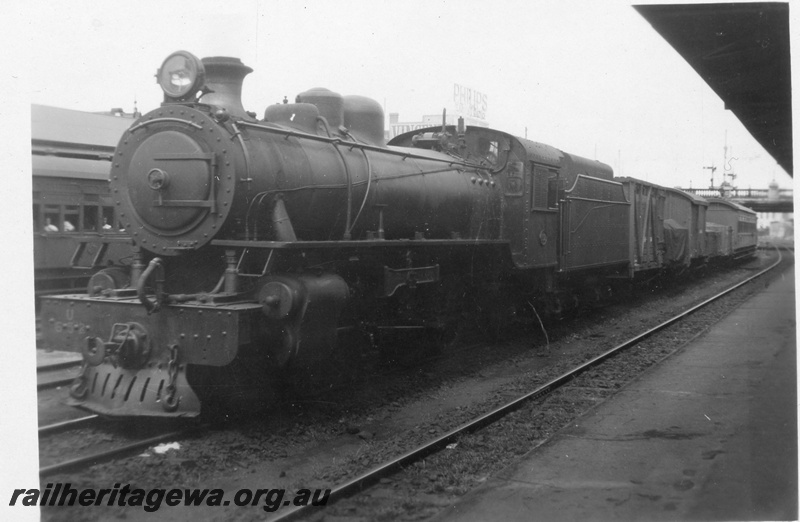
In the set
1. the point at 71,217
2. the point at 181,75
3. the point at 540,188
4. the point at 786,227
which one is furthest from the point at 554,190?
the point at 71,217

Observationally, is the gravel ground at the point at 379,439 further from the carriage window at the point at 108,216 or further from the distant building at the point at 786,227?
the carriage window at the point at 108,216

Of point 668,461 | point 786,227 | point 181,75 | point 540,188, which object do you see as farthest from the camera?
point 540,188

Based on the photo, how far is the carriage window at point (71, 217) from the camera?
35.6 ft

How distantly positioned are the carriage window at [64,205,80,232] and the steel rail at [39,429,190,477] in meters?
6.00

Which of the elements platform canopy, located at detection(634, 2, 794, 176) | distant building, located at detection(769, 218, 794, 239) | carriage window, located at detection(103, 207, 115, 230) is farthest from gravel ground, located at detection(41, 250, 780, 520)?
carriage window, located at detection(103, 207, 115, 230)

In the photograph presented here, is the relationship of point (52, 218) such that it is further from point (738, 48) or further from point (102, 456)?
point (738, 48)

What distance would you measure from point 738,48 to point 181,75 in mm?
5348

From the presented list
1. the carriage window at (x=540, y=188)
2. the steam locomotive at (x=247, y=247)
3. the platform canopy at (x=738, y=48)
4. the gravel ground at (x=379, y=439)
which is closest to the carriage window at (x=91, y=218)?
the steam locomotive at (x=247, y=247)

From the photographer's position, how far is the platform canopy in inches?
229

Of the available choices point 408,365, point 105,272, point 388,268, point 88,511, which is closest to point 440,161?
point 388,268

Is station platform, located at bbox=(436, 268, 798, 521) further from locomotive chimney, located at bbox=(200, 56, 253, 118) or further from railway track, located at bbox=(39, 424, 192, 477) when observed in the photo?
locomotive chimney, located at bbox=(200, 56, 253, 118)

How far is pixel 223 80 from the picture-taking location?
6734mm

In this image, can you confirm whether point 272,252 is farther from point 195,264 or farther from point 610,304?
point 610,304

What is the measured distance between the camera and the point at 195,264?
6.67 meters
